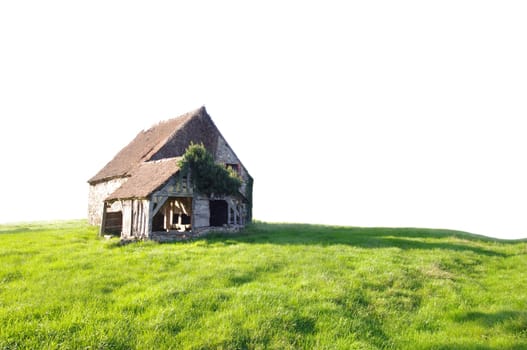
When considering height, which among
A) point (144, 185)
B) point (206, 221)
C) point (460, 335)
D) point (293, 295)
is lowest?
point (460, 335)

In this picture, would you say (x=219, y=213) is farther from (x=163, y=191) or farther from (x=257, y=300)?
(x=257, y=300)

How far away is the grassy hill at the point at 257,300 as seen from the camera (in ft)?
26.7

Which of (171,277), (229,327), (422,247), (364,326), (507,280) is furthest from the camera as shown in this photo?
(422,247)

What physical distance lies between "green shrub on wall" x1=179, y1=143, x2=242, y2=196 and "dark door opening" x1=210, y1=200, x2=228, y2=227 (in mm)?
4553

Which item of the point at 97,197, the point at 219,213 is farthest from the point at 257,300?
the point at 97,197

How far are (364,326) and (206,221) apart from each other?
1560 centimetres

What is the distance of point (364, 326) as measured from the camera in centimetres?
906

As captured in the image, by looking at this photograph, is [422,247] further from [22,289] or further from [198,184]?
[22,289]

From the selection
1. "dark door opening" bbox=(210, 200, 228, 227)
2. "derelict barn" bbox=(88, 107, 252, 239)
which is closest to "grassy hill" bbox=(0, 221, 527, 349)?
"derelict barn" bbox=(88, 107, 252, 239)

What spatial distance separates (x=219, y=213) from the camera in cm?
2883

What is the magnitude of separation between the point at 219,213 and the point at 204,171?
6.81 metres

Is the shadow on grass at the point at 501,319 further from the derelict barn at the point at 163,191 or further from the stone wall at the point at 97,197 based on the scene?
the stone wall at the point at 97,197

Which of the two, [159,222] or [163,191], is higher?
[163,191]

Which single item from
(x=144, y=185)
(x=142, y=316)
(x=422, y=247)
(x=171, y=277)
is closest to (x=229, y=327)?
(x=142, y=316)
